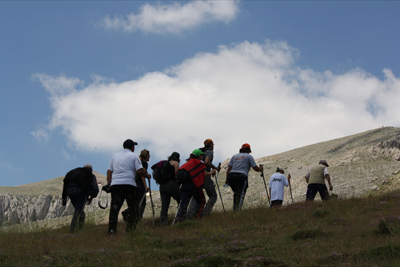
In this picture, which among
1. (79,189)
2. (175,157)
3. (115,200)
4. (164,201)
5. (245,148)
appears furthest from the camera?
(245,148)

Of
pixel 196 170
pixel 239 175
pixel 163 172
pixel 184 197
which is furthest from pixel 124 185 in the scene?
pixel 239 175

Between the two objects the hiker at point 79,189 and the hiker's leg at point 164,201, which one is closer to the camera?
the hiker at point 79,189

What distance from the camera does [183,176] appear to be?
30.3ft

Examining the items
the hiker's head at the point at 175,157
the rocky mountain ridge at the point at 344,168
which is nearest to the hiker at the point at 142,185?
the hiker's head at the point at 175,157

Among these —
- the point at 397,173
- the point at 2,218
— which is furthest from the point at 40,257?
the point at 397,173

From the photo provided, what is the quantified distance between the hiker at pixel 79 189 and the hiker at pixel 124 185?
1352 mm

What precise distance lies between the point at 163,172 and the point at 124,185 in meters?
1.70

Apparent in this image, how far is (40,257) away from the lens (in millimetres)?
6324

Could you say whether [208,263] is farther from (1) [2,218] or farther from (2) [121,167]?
(1) [2,218]

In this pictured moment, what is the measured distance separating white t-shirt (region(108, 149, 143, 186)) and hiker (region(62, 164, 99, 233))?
4.77ft

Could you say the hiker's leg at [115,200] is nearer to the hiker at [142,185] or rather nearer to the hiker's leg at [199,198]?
the hiker at [142,185]

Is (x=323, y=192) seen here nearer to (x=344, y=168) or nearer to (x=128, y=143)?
(x=128, y=143)

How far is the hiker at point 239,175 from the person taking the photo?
10508 mm

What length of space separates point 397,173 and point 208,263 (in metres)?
23.5
